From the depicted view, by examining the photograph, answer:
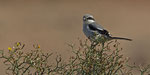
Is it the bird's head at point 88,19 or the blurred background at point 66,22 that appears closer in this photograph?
the bird's head at point 88,19

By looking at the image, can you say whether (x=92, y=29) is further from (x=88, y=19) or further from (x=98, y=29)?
(x=88, y=19)


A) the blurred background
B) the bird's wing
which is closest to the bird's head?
the bird's wing

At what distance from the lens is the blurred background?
45.2 feet

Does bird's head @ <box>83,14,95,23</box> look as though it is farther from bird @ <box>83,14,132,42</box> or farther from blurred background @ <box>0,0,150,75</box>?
blurred background @ <box>0,0,150,75</box>

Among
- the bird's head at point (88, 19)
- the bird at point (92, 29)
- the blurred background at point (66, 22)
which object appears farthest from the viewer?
the blurred background at point (66, 22)

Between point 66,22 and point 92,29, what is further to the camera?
point 66,22

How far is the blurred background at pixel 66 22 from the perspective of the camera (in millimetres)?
13766

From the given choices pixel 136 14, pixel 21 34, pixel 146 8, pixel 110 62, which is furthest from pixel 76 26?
pixel 110 62

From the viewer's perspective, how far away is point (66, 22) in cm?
1762

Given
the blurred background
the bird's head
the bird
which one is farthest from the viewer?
the blurred background

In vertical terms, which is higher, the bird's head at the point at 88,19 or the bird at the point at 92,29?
the bird's head at the point at 88,19

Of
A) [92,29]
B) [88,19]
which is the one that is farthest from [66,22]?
[92,29]

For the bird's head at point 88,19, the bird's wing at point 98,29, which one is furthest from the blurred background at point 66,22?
the bird's wing at point 98,29

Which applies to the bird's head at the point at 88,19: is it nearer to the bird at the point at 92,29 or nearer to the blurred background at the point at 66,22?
the bird at the point at 92,29
